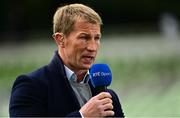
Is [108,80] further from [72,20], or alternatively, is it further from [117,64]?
[117,64]

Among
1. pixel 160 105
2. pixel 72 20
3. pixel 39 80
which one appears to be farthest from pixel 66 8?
pixel 160 105

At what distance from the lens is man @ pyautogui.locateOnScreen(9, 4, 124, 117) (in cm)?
222

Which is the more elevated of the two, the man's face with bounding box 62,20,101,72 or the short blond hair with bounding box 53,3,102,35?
the short blond hair with bounding box 53,3,102,35

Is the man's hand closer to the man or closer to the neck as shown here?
the man

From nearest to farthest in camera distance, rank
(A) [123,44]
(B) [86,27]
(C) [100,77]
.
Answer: (C) [100,77], (B) [86,27], (A) [123,44]

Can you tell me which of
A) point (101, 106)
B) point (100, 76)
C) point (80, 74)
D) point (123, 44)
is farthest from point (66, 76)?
point (123, 44)

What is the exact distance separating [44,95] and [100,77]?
0.21m

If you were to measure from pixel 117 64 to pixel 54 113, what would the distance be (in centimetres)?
962

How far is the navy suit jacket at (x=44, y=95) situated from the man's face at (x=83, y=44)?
0.07 metres

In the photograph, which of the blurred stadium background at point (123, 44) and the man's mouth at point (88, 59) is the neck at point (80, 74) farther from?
the blurred stadium background at point (123, 44)

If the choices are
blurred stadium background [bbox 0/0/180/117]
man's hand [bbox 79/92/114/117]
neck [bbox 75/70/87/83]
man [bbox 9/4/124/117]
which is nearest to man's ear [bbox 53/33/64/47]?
man [bbox 9/4/124/117]

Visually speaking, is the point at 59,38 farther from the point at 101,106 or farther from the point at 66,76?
the point at 101,106

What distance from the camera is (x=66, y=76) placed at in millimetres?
2336

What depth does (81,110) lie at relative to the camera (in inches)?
82.8
